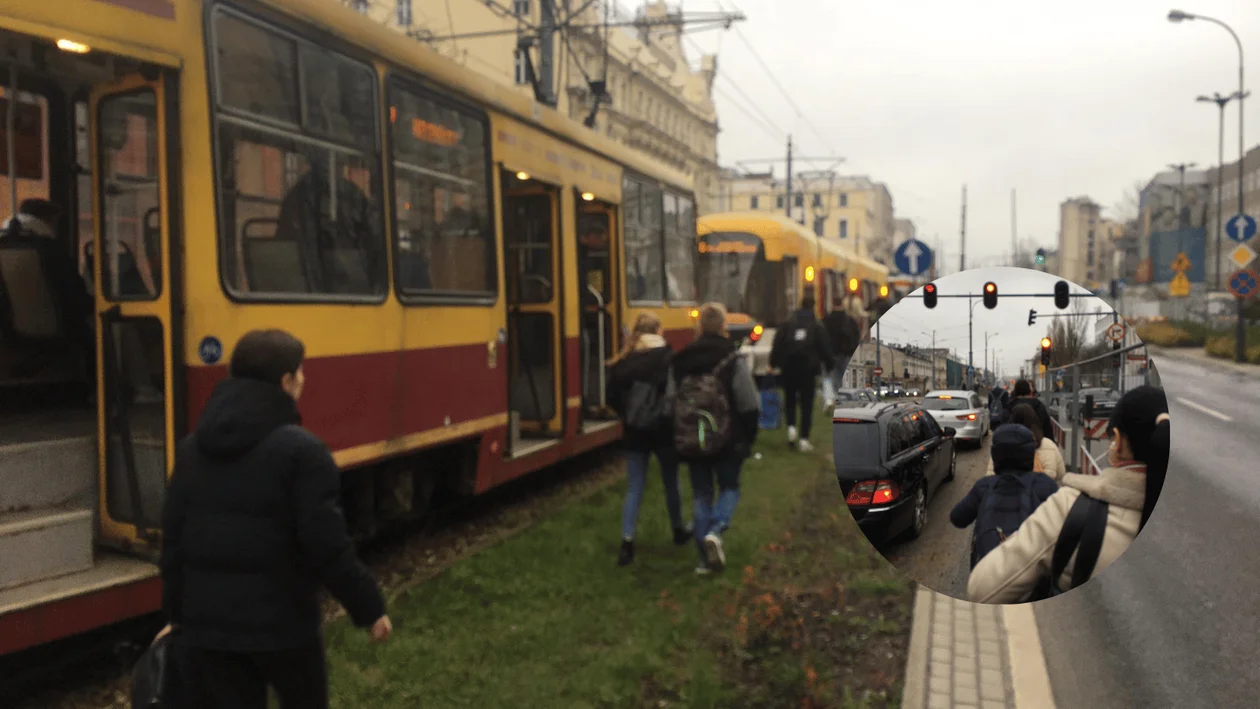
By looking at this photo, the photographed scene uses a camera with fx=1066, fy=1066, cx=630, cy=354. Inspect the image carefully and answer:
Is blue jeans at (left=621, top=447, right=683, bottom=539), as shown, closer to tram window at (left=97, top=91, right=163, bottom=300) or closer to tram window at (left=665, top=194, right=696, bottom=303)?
tram window at (left=97, top=91, right=163, bottom=300)

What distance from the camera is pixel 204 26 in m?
4.84

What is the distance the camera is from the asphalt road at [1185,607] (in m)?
4.68

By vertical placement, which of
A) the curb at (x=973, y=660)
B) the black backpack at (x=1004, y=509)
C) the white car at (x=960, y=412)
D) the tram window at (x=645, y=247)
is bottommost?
the curb at (x=973, y=660)

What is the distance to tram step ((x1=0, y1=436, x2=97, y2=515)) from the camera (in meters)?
4.57

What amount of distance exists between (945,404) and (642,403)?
5364 mm

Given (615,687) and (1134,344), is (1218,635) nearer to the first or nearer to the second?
(615,687)

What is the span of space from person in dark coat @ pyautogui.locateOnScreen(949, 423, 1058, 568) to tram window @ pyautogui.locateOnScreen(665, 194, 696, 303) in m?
10.6

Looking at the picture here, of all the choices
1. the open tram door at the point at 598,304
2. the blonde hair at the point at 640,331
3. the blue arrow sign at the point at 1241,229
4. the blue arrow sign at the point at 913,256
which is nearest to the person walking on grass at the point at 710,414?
the blonde hair at the point at 640,331

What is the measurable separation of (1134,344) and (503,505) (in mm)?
7580

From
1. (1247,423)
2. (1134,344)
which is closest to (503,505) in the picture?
(1247,423)

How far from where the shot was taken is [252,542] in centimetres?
294

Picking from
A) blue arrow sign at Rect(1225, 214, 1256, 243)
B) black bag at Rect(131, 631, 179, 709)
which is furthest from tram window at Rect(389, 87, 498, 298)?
blue arrow sign at Rect(1225, 214, 1256, 243)

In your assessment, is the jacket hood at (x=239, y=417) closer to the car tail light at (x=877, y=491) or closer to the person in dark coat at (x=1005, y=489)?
the car tail light at (x=877, y=491)

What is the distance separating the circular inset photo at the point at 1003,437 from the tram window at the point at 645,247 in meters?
9.25
